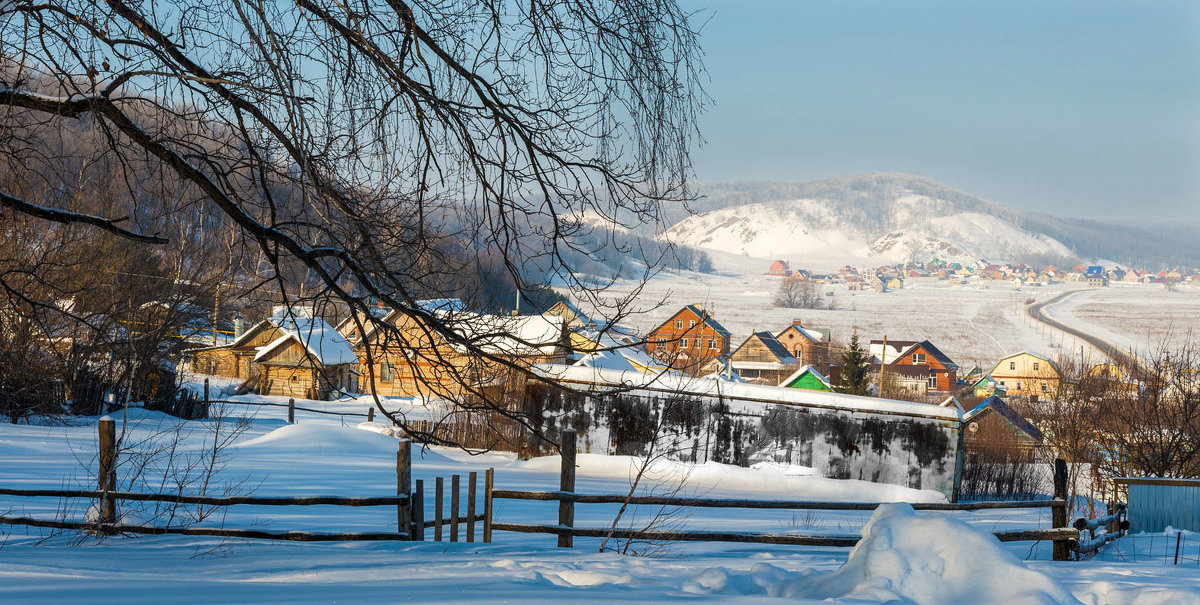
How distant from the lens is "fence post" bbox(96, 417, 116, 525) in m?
8.20

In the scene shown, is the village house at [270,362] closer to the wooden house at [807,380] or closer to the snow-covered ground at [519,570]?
the wooden house at [807,380]

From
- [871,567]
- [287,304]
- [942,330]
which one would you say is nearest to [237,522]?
[287,304]

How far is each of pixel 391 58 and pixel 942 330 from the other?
135 meters

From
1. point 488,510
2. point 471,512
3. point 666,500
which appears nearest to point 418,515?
point 471,512

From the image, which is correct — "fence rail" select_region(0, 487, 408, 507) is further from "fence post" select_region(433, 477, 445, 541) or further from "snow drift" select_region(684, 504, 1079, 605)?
"snow drift" select_region(684, 504, 1079, 605)

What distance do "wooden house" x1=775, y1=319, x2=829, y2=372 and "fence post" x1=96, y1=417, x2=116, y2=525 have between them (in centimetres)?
8170

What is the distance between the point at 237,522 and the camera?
9820 mm

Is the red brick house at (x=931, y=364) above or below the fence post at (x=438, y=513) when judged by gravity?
below

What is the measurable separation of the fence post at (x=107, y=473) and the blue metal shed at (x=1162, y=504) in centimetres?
1372

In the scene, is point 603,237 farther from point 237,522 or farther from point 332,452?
point 332,452

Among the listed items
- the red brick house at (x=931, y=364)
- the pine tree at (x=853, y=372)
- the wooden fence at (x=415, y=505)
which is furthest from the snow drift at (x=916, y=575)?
the red brick house at (x=931, y=364)

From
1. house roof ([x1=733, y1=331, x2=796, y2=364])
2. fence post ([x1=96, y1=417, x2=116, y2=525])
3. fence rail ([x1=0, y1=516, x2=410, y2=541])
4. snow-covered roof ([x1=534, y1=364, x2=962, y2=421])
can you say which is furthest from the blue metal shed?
house roof ([x1=733, y1=331, x2=796, y2=364])

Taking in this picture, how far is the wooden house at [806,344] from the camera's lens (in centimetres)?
8888

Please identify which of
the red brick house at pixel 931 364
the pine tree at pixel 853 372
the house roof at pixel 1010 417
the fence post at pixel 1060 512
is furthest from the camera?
the red brick house at pixel 931 364
